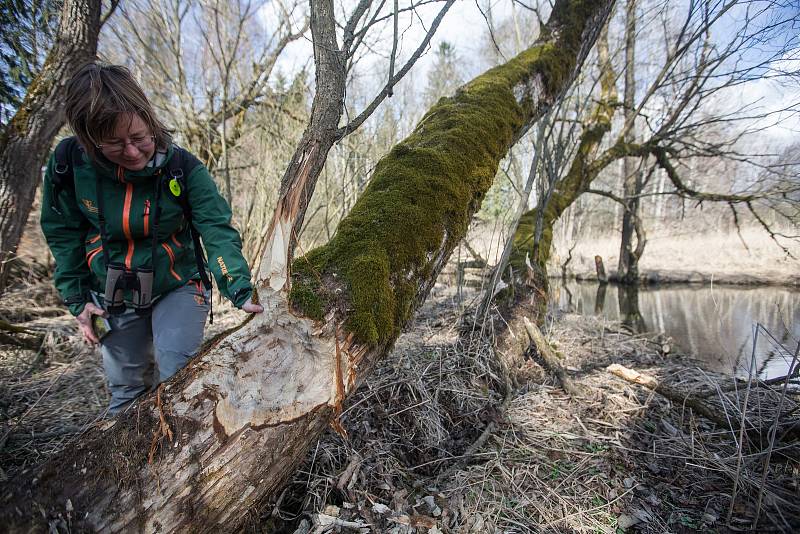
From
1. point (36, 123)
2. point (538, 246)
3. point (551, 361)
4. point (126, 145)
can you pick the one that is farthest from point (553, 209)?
point (36, 123)

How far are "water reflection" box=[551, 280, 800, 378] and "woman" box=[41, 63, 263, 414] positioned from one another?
13.6 ft

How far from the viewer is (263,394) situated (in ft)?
4.28

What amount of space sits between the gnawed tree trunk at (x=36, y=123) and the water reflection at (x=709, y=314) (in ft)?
19.4

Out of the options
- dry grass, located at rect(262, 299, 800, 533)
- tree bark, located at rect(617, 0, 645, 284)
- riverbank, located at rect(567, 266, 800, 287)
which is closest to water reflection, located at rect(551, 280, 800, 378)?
riverbank, located at rect(567, 266, 800, 287)

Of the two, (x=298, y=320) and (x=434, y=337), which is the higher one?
(x=298, y=320)

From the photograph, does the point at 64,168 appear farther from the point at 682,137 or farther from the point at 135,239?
the point at 682,137

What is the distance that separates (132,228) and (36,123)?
8.79 ft

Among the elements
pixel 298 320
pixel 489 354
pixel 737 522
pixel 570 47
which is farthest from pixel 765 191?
pixel 298 320

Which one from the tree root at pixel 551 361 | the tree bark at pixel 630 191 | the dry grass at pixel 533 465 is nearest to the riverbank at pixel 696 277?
the tree bark at pixel 630 191

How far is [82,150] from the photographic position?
5.09ft

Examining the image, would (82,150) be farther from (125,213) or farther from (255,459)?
(255,459)

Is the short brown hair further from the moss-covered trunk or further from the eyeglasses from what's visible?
the moss-covered trunk

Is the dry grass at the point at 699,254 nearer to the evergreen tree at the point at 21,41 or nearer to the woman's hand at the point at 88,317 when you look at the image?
the woman's hand at the point at 88,317

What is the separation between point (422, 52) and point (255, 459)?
6.76 feet
